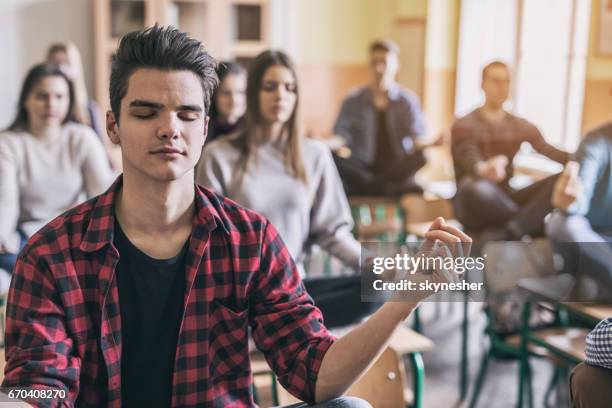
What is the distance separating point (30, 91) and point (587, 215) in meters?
1.90

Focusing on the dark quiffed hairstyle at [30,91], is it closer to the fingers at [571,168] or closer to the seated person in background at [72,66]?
the seated person in background at [72,66]

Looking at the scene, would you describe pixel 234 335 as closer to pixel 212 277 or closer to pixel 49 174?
pixel 212 277

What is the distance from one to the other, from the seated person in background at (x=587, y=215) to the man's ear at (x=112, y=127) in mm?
1449

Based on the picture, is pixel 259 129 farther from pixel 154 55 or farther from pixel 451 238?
pixel 451 238

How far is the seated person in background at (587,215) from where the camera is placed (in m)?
2.22

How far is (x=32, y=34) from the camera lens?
16.2 ft

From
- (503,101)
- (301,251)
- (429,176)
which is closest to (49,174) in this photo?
(301,251)

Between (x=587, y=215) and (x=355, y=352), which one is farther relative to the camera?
(x=587, y=215)

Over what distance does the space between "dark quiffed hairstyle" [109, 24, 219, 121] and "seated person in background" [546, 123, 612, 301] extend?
142 cm

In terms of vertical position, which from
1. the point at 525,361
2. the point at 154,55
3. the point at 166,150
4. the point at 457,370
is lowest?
the point at 457,370

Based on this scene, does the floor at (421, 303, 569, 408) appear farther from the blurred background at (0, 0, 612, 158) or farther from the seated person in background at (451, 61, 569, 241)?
the blurred background at (0, 0, 612, 158)

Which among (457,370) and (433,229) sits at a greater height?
(433,229)

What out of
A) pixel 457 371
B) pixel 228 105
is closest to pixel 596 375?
pixel 457 371

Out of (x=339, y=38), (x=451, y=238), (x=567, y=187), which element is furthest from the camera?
(x=339, y=38)
